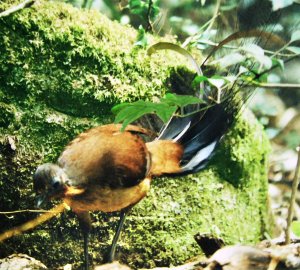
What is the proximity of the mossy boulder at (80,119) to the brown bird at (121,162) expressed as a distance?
163 millimetres

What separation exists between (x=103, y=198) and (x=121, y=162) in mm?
149

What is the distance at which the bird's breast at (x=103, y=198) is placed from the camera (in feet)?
4.52

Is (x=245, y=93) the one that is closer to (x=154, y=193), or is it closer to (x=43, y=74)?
(x=154, y=193)

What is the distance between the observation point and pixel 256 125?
2.32 meters

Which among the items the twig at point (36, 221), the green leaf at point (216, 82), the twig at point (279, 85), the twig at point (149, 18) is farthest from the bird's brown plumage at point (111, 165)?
the twig at point (149, 18)

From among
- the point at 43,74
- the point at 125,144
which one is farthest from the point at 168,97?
the point at 43,74

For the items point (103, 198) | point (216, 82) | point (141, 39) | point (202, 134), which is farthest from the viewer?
point (141, 39)

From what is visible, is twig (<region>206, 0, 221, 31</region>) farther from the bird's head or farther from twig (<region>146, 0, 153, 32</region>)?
the bird's head

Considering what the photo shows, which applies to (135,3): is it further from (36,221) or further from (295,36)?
(36,221)

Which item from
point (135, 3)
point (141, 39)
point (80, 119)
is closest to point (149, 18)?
point (135, 3)

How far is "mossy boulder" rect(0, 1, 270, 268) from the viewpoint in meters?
1.58

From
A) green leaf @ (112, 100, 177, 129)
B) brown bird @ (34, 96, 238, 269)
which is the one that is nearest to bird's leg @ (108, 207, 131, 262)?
brown bird @ (34, 96, 238, 269)

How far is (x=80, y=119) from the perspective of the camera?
170cm

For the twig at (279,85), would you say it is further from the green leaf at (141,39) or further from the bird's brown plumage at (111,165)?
the green leaf at (141,39)
